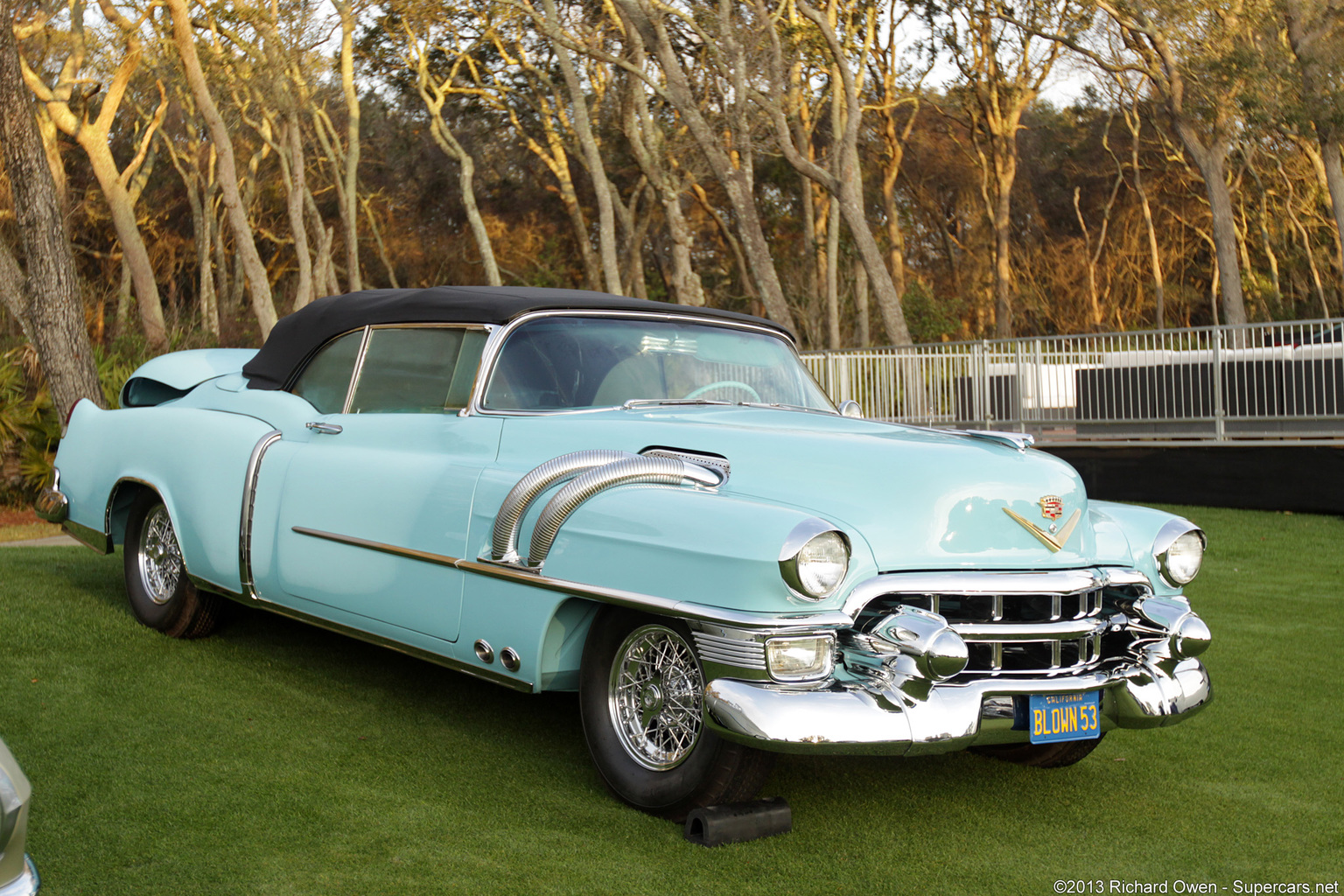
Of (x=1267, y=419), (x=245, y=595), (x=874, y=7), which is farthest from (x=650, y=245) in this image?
(x=245, y=595)

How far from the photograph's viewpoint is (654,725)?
3904 millimetres

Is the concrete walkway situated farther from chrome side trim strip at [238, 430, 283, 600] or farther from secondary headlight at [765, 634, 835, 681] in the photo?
secondary headlight at [765, 634, 835, 681]

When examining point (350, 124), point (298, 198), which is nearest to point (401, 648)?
point (350, 124)

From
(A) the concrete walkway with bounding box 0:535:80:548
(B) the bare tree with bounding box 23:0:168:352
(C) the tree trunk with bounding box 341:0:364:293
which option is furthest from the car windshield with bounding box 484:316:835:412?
(C) the tree trunk with bounding box 341:0:364:293

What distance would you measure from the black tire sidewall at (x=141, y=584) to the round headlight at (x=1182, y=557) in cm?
444

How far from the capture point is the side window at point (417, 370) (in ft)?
15.7

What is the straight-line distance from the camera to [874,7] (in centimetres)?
2623

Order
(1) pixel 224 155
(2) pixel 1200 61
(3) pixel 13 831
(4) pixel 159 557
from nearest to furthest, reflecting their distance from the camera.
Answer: (3) pixel 13 831 < (4) pixel 159 557 < (1) pixel 224 155 < (2) pixel 1200 61

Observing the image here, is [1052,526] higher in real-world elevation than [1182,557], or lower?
higher

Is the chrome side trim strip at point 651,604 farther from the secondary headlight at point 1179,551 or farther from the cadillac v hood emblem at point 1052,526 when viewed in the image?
the secondary headlight at point 1179,551

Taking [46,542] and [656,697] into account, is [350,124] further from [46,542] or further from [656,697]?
[656,697]

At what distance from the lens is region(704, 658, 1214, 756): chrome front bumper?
10.9 feet

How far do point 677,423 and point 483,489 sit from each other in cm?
70

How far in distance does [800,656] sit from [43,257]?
10233 millimetres
